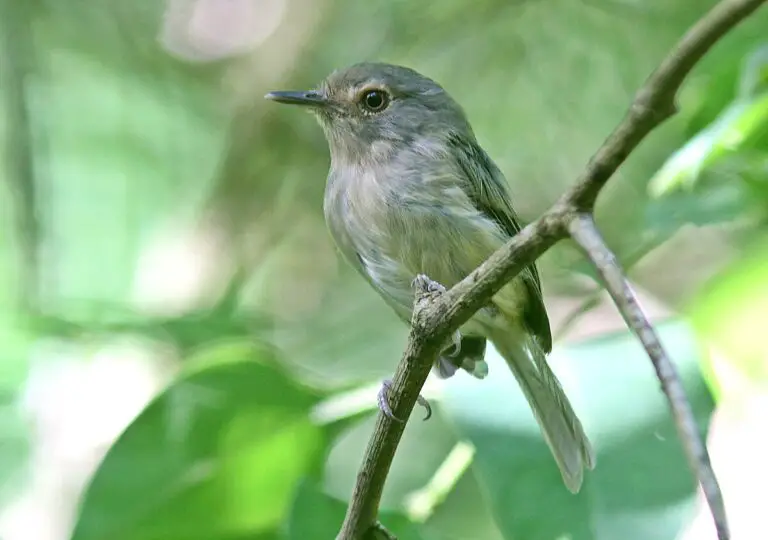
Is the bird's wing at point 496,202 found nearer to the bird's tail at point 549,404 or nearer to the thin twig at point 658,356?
the bird's tail at point 549,404

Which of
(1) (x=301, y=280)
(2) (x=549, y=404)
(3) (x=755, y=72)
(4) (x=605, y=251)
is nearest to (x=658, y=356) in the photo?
(4) (x=605, y=251)

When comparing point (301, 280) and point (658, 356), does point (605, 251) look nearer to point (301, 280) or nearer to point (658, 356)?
point (658, 356)

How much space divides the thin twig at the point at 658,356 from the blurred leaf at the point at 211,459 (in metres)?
1.31

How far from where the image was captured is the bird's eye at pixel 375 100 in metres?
2.87

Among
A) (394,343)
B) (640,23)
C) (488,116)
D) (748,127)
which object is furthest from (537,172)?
(748,127)

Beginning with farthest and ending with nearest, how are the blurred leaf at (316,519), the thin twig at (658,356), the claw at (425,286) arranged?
the blurred leaf at (316,519) → the claw at (425,286) → the thin twig at (658,356)

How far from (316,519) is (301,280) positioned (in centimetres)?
317

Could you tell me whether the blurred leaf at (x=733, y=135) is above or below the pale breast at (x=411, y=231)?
below

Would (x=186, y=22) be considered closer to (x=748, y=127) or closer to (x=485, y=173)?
(x=485, y=173)

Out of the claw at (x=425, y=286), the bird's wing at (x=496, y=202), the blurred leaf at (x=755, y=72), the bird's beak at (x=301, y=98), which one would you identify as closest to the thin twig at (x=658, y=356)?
the claw at (x=425, y=286)

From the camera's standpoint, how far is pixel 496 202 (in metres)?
2.56

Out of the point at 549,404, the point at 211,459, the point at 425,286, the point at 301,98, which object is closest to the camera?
the point at 425,286

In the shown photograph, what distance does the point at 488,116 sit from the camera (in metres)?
4.88

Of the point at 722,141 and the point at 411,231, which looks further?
the point at 411,231
